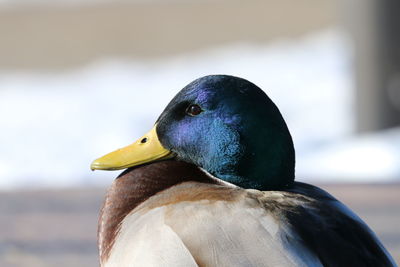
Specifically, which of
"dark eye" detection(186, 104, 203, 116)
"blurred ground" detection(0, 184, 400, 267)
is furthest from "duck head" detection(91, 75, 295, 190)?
"blurred ground" detection(0, 184, 400, 267)

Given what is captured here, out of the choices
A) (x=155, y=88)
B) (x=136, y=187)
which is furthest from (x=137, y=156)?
(x=155, y=88)

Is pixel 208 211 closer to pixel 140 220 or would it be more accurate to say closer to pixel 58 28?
pixel 140 220

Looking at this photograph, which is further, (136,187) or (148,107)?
(148,107)

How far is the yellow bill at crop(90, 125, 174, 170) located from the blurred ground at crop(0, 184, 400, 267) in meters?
1.09

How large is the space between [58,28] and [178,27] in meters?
1.23

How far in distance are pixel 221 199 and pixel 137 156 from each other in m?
0.32

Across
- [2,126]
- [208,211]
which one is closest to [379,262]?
[208,211]

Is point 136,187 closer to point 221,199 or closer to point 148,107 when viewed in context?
point 221,199

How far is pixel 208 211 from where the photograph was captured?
2156 millimetres

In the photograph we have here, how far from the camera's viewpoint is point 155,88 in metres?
9.46

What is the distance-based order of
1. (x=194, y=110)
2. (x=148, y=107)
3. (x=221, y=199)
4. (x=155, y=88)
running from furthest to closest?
(x=155, y=88), (x=148, y=107), (x=194, y=110), (x=221, y=199)

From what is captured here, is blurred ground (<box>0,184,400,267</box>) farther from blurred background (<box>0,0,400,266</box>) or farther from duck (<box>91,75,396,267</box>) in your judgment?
duck (<box>91,75,396,267</box>)

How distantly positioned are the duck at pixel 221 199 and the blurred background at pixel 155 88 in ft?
3.92

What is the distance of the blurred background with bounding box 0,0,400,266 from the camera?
4.35 meters
